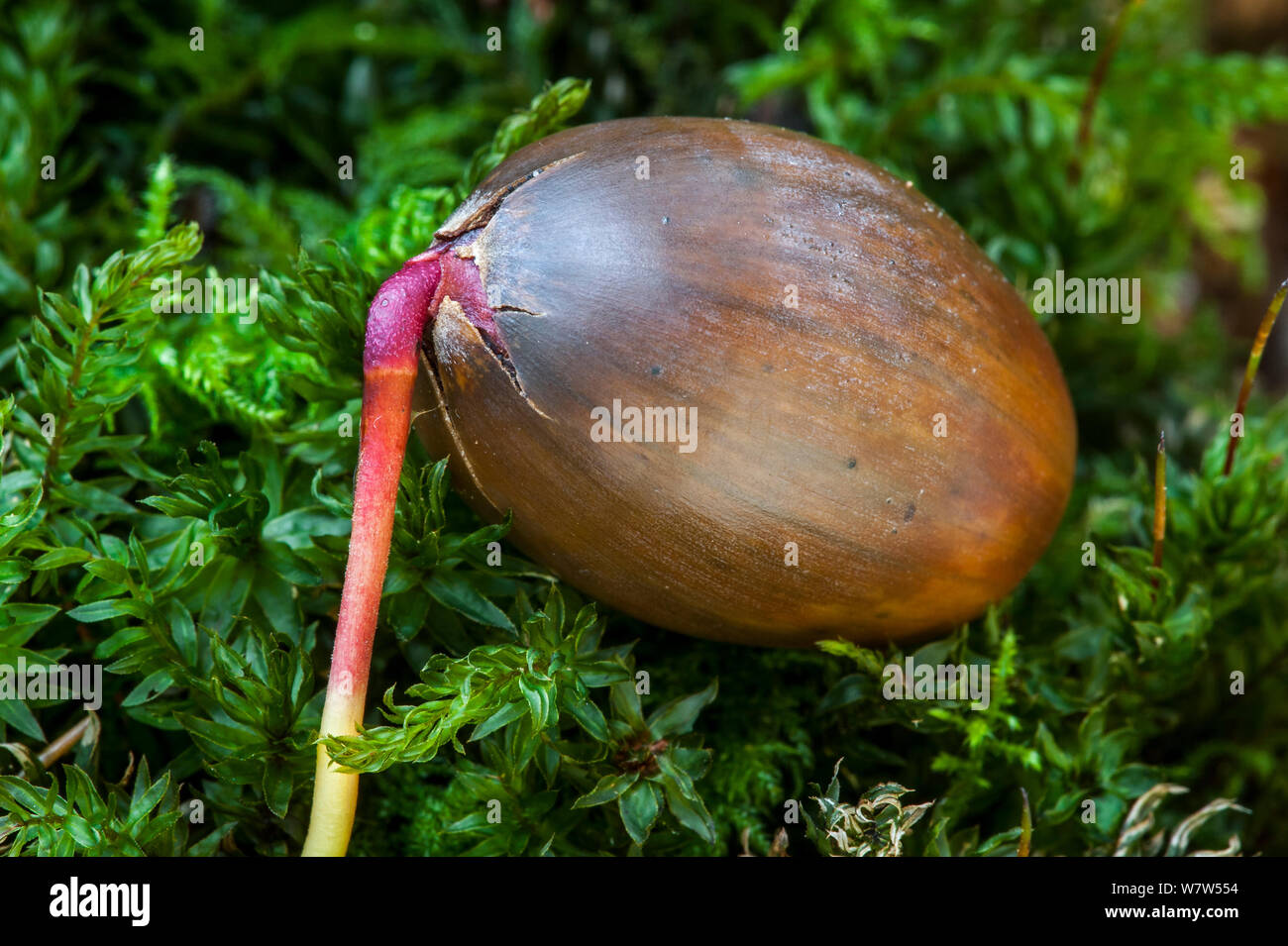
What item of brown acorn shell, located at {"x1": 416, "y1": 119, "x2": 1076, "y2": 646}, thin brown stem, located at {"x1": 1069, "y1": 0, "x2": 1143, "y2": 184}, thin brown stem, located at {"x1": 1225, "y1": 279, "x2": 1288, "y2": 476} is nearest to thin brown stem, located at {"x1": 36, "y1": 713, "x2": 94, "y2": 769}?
brown acorn shell, located at {"x1": 416, "y1": 119, "x2": 1076, "y2": 646}

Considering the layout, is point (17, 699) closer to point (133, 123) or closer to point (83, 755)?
point (83, 755)

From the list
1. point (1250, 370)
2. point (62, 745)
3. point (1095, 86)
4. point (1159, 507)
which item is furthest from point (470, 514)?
point (1095, 86)

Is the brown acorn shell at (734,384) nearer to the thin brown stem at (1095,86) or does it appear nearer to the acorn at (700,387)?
the acorn at (700,387)

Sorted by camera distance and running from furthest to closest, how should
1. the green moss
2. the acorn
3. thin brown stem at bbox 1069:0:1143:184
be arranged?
thin brown stem at bbox 1069:0:1143:184 < the green moss < the acorn

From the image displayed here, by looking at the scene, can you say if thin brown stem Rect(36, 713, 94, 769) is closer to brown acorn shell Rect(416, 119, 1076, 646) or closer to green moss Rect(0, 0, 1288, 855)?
green moss Rect(0, 0, 1288, 855)

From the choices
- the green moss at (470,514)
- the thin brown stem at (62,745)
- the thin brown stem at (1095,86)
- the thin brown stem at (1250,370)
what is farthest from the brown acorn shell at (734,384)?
the thin brown stem at (1095,86)

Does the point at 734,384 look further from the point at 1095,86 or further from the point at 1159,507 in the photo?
the point at 1095,86

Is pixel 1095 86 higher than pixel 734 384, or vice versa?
pixel 1095 86
